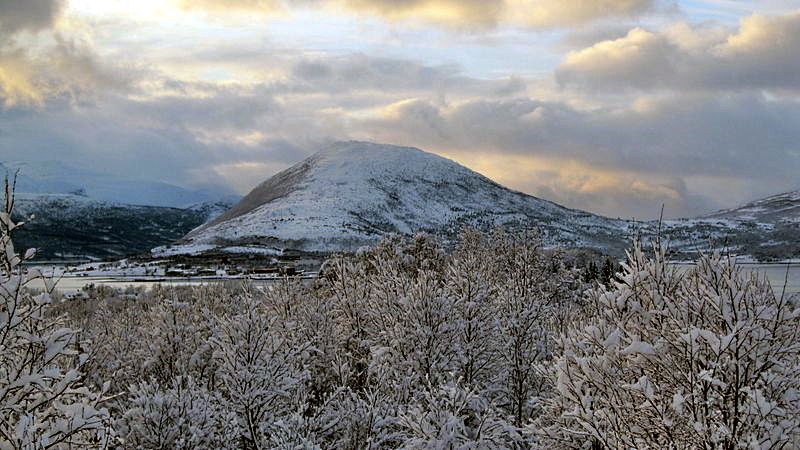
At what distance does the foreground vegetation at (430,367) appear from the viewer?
9430 millimetres

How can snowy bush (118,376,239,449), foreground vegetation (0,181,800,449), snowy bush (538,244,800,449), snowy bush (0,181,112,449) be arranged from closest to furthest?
snowy bush (0,181,112,449)
snowy bush (538,244,800,449)
foreground vegetation (0,181,800,449)
snowy bush (118,376,239,449)

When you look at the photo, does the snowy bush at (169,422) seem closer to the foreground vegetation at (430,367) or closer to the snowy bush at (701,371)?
the foreground vegetation at (430,367)

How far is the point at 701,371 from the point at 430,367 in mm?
16908

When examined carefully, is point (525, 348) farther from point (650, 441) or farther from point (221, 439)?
point (650, 441)

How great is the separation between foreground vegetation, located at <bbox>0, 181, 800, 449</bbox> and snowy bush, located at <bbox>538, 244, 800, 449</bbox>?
4cm

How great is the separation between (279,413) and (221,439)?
2738 mm

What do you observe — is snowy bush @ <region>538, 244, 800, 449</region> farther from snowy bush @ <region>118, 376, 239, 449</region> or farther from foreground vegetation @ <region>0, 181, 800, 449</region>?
snowy bush @ <region>118, 376, 239, 449</region>

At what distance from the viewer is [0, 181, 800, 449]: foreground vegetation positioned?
30.9 feet

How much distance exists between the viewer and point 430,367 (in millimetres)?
25281

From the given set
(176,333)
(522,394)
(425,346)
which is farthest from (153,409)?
(522,394)

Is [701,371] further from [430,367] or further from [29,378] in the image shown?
[430,367]

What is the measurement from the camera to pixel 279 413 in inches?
903

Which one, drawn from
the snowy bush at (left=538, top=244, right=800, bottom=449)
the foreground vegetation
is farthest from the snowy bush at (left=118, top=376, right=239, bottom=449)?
the snowy bush at (left=538, top=244, right=800, bottom=449)

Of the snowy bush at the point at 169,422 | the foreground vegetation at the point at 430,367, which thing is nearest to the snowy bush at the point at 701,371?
the foreground vegetation at the point at 430,367
